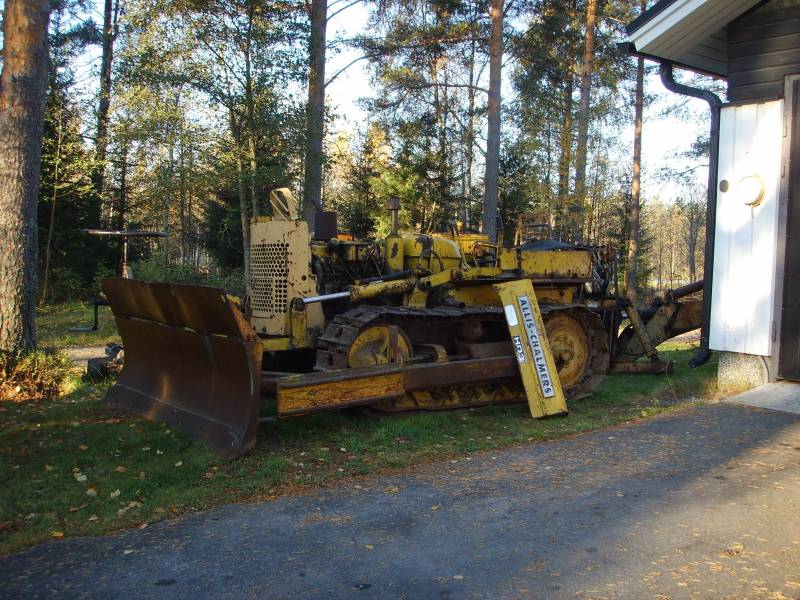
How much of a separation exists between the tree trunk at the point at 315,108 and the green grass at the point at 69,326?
531 cm

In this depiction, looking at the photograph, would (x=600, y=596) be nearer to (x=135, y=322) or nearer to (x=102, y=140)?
(x=135, y=322)

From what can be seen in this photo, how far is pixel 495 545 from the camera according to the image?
3684 millimetres

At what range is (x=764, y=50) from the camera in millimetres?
7137

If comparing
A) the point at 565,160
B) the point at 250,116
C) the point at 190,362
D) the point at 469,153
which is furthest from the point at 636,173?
the point at 190,362

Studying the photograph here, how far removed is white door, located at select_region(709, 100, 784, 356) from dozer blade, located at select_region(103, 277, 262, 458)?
5.03 m

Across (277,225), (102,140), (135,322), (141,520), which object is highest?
(102,140)

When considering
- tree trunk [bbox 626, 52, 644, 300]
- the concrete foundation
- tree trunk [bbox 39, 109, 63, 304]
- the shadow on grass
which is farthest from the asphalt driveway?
tree trunk [bbox 626, 52, 644, 300]

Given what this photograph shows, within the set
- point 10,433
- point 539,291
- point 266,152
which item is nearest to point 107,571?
point 10,433

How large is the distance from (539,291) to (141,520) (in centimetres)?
577

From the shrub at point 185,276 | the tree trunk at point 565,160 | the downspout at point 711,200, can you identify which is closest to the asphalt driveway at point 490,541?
the downspout at point 711,200

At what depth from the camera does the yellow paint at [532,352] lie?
22.5ft

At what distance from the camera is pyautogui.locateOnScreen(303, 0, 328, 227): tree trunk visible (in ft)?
52.7

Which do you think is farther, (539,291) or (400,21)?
(400,21)

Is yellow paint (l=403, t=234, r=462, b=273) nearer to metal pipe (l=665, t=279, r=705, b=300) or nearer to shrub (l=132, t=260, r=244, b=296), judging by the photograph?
metal pipe (l=665, t=279, r=705, b=300)
